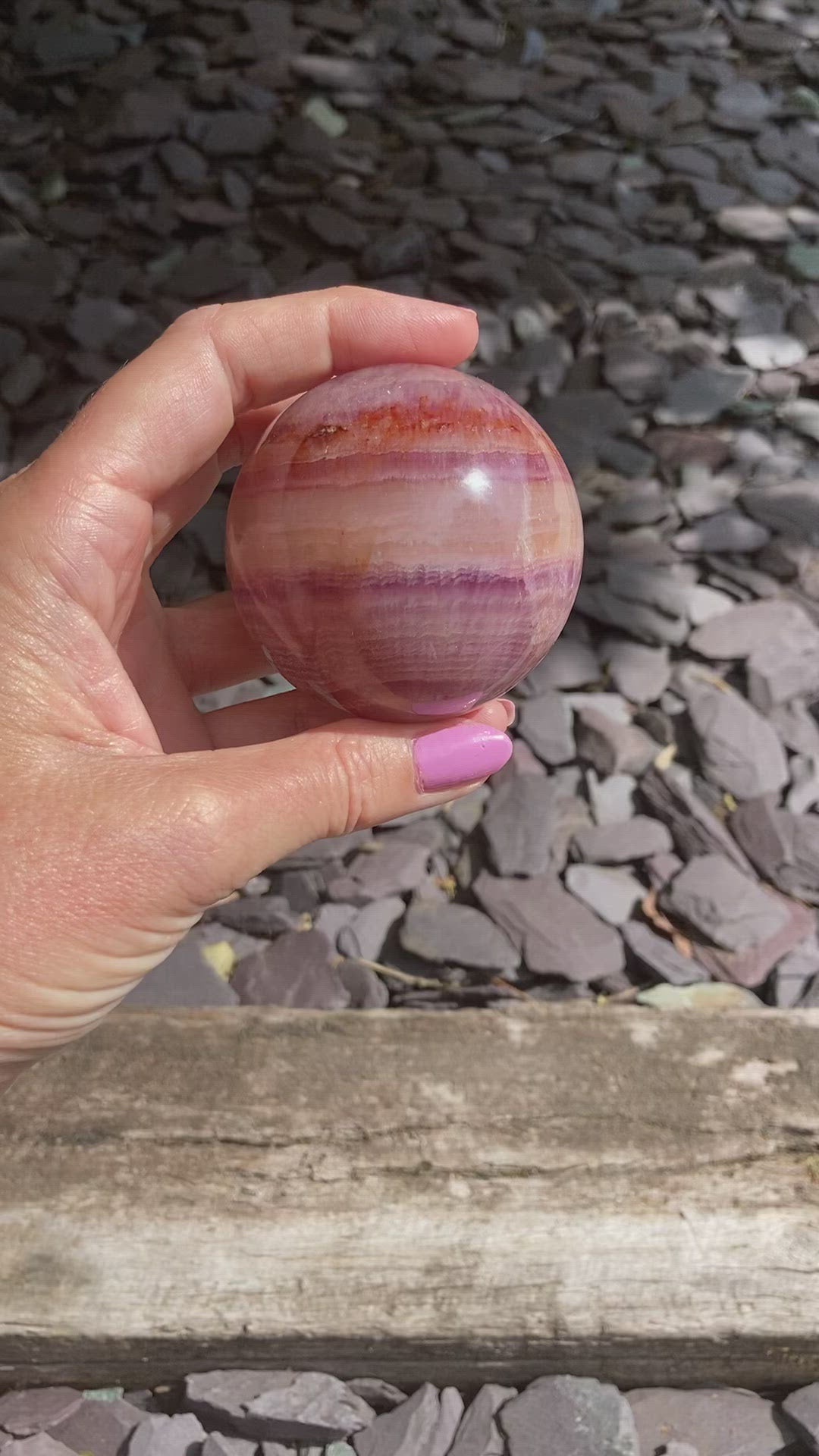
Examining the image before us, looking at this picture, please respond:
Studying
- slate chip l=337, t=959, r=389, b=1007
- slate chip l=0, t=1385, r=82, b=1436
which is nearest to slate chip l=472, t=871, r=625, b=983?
slate chip l=337, t=959, r=389, b=1007

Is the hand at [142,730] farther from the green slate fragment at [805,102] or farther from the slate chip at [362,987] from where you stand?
the green slate fragment at [805,102]

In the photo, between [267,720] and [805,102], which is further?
[805,102]

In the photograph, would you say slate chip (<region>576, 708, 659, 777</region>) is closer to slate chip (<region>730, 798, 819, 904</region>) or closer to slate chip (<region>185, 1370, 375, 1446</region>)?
slate chip (<region>730, 798, 819, 904</region>)

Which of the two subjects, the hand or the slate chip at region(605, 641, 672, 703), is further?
the slate chip at region(605, 641, 672, 703)

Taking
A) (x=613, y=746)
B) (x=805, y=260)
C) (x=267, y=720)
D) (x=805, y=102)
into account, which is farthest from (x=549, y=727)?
(x=805, y=102)

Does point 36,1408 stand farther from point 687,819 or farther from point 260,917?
point 687,819

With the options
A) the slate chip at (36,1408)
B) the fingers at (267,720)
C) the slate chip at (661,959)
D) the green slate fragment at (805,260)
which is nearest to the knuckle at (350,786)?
the fingers at (267,720)
